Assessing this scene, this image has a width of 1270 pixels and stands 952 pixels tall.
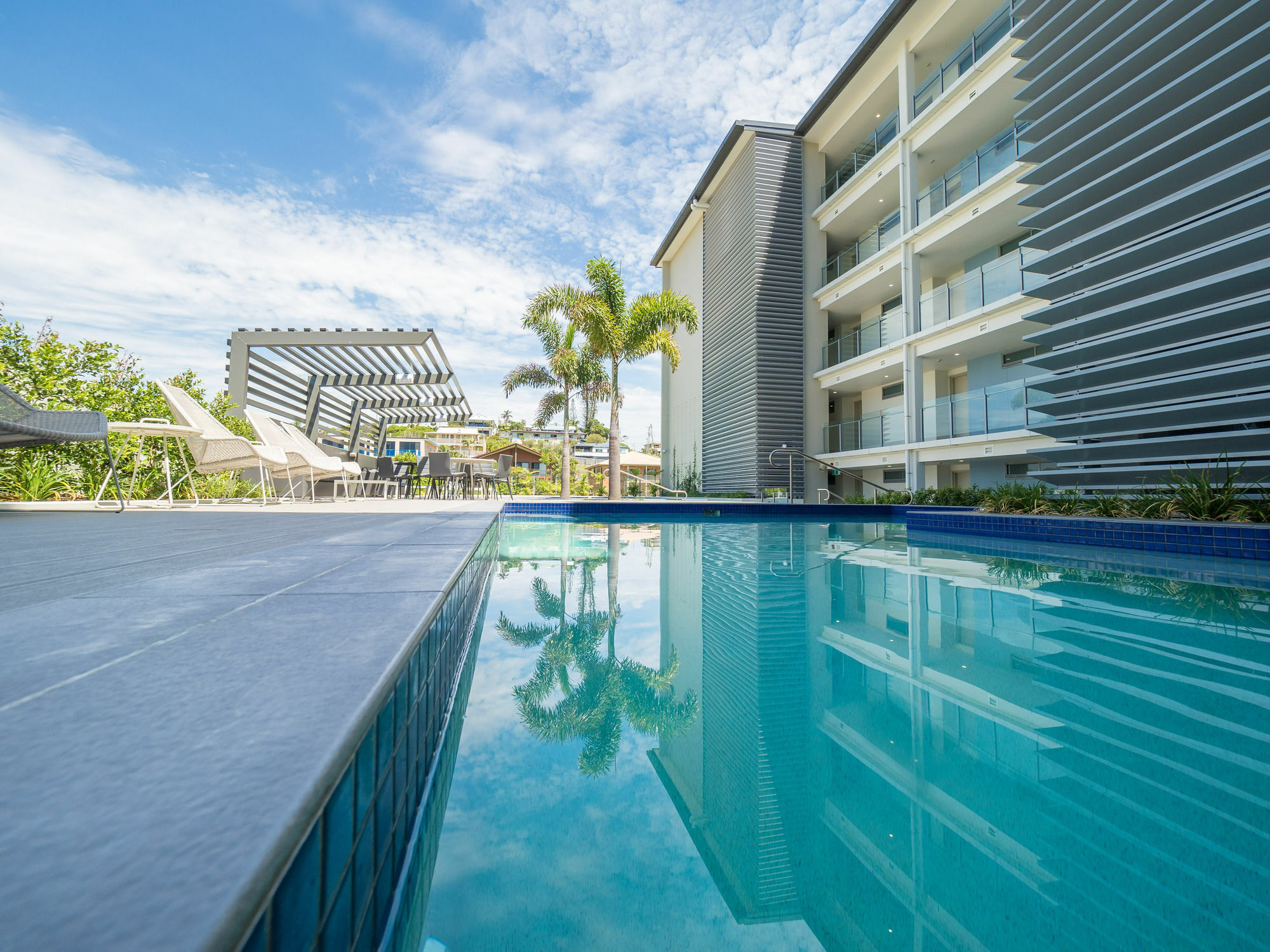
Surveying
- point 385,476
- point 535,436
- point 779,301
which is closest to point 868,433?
point 779,301

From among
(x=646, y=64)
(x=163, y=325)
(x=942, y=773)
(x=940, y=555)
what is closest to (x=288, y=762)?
(x=942, y=773)

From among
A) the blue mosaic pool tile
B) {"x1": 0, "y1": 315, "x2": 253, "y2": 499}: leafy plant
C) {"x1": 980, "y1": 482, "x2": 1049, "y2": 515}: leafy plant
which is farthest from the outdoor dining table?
{"x1": 980, "y1": 482, "x2": 1049, "y2": 515}: leafy plant

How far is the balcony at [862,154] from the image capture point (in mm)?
13391

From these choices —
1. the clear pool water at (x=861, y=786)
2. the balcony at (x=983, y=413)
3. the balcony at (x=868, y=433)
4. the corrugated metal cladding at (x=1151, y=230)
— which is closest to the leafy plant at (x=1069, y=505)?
the corrugated metal cladding at (x=1151, y=230)

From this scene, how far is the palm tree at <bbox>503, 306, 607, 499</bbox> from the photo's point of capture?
1532 cm

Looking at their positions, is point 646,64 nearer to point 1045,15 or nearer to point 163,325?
point 1045,15

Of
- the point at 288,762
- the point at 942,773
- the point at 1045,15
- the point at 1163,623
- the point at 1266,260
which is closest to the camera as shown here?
the point at 288,762

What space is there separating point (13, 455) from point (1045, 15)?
13156mm

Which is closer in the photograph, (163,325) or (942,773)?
(942,773)

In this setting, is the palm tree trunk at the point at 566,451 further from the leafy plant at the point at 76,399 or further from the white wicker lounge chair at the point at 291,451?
the leafy plant at the point at 76,399

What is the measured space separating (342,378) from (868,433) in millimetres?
12166

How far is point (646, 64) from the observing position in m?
15.4

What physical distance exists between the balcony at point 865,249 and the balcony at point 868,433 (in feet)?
11.6

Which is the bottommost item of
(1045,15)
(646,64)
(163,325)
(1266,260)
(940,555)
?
(940,555)
